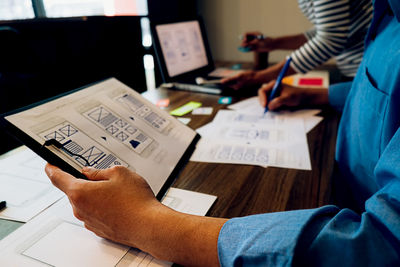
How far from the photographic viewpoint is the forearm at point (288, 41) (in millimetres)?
1853

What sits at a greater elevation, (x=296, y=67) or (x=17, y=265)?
(x=296, y=67)

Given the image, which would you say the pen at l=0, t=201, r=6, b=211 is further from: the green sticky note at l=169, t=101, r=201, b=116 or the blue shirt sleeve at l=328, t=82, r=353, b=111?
the blue shirt sleeve at l=328, t=82, r=353, b=111

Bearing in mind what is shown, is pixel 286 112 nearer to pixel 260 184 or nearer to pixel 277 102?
pixel 277 102

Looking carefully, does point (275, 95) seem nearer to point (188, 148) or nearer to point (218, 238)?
point (188, 148)

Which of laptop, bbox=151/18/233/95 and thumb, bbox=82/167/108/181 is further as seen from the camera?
laptop, bbox=151/18/233/95

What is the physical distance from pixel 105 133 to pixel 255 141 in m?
0.45

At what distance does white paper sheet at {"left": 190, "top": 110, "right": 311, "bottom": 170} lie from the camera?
0.73 metres

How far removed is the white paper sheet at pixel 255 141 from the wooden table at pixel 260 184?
3 cm

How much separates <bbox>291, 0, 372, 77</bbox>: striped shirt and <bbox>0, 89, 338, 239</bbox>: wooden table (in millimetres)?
685

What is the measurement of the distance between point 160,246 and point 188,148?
0.38 meters

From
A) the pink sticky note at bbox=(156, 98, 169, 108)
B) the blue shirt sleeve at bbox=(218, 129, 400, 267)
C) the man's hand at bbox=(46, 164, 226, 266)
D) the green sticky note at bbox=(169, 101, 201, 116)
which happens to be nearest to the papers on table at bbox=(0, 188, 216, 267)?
the man's hand at bbox=(46, 164, 226, 266)

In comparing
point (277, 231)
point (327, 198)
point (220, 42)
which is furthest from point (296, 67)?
point (220, 42)

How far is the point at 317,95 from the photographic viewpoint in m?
1.13

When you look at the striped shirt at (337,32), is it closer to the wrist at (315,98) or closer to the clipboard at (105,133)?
the wrist at (315,98)
